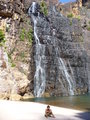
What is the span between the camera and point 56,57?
39.4 metres

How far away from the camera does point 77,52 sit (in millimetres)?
43375

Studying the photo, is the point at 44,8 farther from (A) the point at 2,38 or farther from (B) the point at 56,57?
(A) the point at 2,38

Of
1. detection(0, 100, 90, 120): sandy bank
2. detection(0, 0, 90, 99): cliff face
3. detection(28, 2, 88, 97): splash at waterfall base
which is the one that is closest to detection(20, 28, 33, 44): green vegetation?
detection(0, 0, 90, 99): cliff face

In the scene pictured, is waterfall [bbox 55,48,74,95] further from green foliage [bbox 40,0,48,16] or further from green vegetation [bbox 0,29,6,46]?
green vegetation [bbox 0,29,6,46]

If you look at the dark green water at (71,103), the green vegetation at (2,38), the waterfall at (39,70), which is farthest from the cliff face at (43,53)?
the dark green water at (71,103)

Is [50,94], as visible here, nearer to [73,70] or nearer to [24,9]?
[73,70]

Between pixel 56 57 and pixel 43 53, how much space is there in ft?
7.52

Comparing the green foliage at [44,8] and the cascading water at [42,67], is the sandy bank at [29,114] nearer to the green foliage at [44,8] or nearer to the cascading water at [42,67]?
the cascading water at [42,67]

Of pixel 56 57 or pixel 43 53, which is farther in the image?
pixel 56 57

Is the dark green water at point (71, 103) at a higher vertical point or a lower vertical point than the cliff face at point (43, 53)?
lower

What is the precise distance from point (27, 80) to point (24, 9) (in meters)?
13.4

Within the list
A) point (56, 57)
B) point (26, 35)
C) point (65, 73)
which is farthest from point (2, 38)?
point (65, 73)

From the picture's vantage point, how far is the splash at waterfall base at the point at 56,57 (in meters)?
37.0

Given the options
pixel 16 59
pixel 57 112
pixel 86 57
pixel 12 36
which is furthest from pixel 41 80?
pixel 57 112
